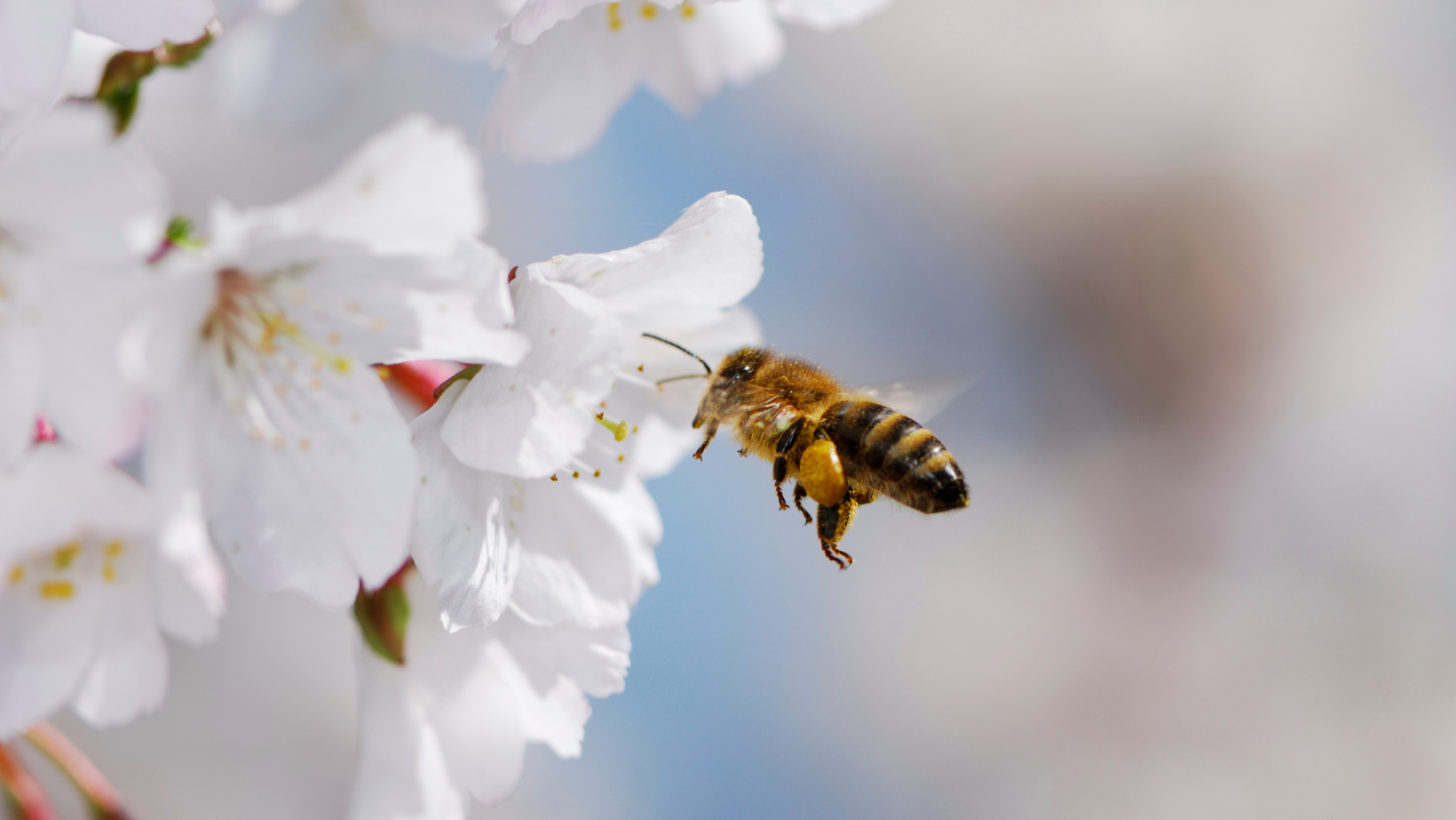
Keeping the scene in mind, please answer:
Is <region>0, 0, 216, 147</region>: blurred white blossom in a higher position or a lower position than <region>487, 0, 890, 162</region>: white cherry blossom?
lower

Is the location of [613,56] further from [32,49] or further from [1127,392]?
[1127,392]

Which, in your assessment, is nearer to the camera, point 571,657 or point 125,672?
point 125,672

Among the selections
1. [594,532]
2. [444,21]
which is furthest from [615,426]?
[444,21]

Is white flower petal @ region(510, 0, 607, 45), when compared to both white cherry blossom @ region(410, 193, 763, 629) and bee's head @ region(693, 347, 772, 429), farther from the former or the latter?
bee's head @ region(693, 347, 772, 429)

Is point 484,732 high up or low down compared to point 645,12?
down

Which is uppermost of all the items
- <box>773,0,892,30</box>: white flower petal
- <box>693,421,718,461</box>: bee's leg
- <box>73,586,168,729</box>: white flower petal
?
<box>773,0,892,30</box>: white flower petal

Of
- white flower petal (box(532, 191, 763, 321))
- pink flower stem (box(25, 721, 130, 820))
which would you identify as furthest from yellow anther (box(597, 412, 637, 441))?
pink flower stem (box(25, 721, 130, 820))

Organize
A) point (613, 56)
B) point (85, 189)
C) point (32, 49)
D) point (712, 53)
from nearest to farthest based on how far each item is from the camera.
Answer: point (85, 189)
point (32, 49)
point (613, 56)
point (712, 53)
